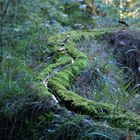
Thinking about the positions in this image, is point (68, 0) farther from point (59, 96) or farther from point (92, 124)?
point (92, 124)

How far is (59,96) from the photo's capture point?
3207 millimetres

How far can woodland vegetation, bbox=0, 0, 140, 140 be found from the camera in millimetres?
2771

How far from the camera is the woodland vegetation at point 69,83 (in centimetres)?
277

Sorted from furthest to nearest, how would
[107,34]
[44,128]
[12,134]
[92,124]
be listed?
[107,34], [12,134], [44,128], [92,124]

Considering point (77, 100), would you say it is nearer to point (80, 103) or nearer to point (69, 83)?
point (80, 103)

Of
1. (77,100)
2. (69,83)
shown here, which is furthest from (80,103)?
(69,83)

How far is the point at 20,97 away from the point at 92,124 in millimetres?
777

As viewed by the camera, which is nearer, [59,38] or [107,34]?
[59,38]

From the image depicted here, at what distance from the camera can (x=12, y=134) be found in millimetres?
3053

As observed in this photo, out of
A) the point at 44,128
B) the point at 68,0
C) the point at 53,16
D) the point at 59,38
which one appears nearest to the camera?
the point at 44,128

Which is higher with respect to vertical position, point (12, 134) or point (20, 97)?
point (20, 97)

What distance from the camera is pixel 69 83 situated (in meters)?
3.80


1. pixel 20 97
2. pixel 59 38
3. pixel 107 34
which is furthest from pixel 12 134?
pixel 107 34

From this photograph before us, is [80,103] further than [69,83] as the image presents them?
No
